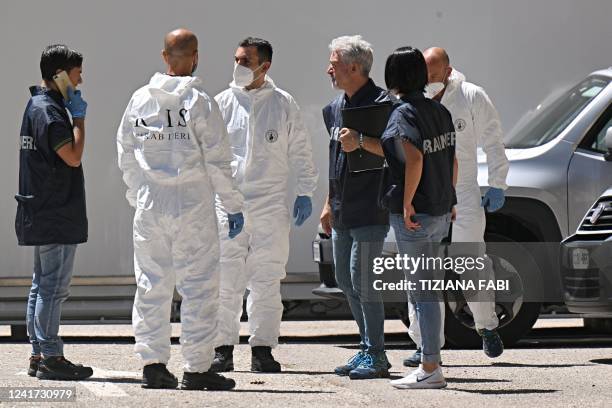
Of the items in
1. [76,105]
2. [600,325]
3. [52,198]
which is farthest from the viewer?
[600,325]

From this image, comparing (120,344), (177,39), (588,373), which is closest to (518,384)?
(588,373)

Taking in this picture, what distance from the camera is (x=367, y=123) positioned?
30.0 ft

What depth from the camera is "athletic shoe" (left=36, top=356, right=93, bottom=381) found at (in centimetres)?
909

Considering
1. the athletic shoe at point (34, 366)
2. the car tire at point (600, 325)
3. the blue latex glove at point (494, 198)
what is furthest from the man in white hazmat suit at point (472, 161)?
the car tire at point (600, 325)

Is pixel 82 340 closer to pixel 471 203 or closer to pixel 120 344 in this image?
pixel 120 344

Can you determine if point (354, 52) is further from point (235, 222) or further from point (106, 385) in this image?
point (106, 385)

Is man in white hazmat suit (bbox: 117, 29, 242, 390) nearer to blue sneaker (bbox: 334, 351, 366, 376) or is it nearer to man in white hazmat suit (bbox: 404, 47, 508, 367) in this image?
blue sneaker (bbox: 334, 351, 366, 376)

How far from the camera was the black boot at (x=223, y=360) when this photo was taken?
375 inches

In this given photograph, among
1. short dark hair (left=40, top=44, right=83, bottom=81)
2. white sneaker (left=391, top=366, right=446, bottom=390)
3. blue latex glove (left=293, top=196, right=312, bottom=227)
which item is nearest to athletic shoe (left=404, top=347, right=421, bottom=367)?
blue latex glove (left=293, top=196, right=312, bottom=227)

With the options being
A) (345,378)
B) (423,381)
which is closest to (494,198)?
(345,378)

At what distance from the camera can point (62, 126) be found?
9055 mm

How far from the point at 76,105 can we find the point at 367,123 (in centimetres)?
167

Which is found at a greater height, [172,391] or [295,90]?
[295,90]

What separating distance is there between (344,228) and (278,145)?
73cm
